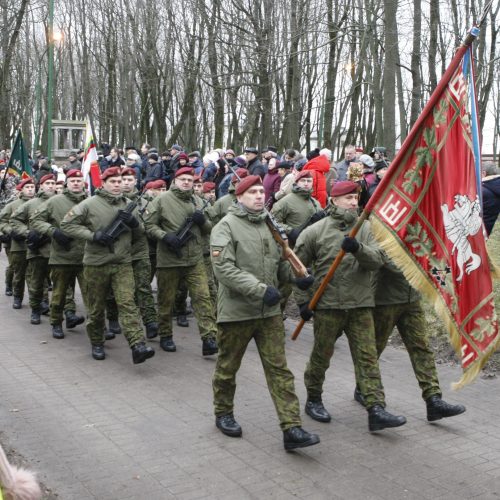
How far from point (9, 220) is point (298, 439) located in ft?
24.1

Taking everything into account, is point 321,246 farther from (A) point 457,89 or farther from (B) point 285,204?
(B) point 285,204

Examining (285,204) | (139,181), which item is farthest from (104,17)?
(285,204)

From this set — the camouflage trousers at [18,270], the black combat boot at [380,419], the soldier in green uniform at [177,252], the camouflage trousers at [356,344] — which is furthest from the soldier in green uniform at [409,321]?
the camouflage trousers at [18,270]

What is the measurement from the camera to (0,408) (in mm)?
7105

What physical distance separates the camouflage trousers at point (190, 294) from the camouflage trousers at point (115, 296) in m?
0.55

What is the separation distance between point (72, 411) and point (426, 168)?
3727 mm

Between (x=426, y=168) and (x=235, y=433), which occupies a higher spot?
(x=426, y=168)

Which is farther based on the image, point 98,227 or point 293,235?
point 293,235

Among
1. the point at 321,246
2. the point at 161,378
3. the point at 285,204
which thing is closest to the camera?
the point at 321,246

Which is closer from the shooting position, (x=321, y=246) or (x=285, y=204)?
(x=321, y=246)

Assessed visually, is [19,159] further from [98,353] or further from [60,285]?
[98,353]

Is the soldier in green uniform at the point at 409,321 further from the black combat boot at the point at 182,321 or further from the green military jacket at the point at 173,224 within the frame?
the black combat boot at the point at 182,321

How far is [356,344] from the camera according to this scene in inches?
255

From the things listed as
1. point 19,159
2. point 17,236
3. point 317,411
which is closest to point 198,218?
point 317,411
